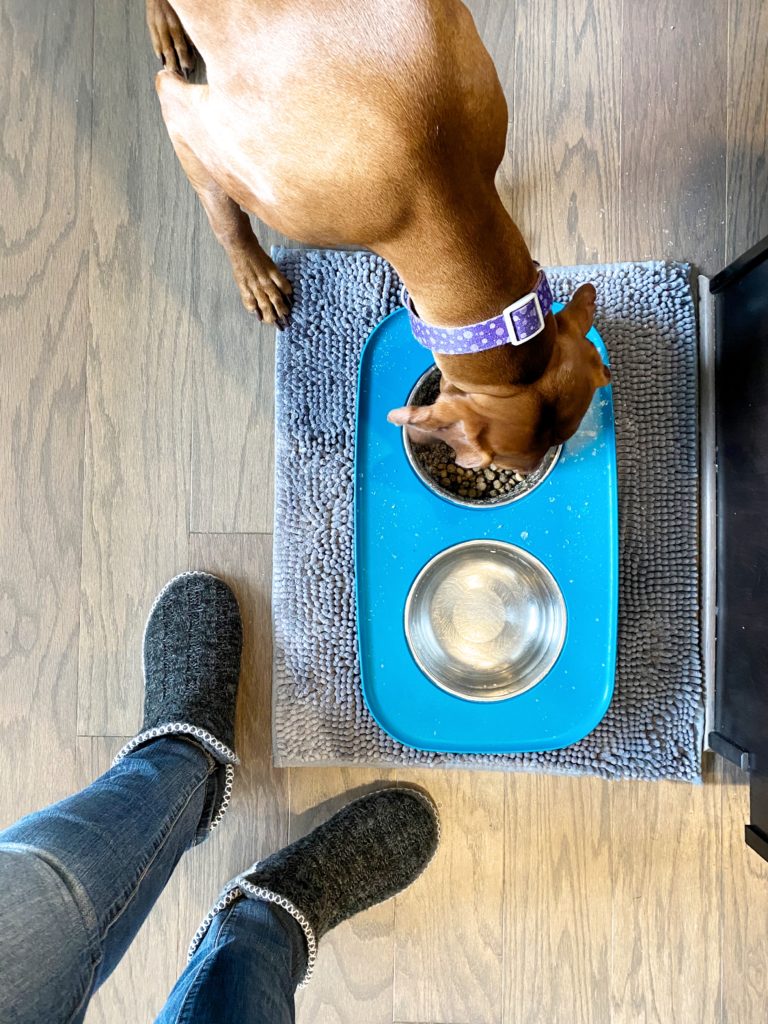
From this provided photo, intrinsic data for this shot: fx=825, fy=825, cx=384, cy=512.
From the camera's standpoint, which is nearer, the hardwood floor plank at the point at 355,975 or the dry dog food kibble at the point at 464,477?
the dry dog food kibble at the point at 464,477

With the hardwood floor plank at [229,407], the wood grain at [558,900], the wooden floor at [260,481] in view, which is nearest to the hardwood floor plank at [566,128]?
the wooden floor at [260,481]

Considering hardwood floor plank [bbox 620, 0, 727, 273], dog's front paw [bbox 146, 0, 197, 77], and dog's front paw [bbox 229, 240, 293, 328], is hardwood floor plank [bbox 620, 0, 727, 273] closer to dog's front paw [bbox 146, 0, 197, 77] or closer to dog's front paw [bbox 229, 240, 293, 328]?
dog's front paw [bbox 229, 240, 293, 328]

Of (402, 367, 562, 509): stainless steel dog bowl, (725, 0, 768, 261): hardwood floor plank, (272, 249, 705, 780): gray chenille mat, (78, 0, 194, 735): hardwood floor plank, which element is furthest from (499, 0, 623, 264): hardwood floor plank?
(78, 0, 194, 735): hardwood floor plank

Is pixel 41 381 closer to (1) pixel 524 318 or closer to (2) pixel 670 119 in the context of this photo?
(1) pixel 524 318

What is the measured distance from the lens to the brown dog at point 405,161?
113 cm

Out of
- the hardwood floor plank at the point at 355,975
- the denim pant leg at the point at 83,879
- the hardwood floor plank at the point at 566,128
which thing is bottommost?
the hardwood floor plank at the point at 355,975

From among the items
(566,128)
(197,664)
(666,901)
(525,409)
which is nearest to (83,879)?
(197,664)

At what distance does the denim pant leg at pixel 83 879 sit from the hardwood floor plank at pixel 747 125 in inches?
62.7

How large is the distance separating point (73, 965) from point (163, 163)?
1542 mm

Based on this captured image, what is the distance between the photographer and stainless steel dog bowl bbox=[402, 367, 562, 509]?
1571 millimetres

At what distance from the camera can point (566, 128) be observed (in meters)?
1.79

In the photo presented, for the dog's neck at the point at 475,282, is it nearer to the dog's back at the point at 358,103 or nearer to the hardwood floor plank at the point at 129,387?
the dog's back at the point at 358,103

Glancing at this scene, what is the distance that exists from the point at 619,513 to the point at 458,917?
926 millimetres

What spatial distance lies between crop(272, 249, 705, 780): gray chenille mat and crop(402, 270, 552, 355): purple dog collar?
0.53 meters
